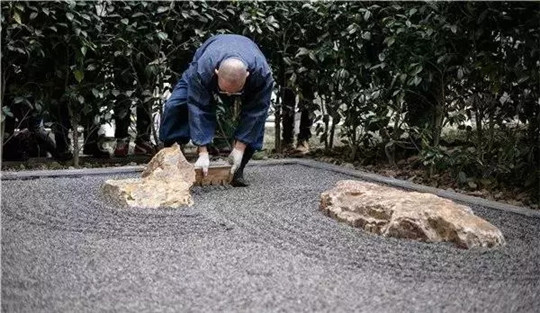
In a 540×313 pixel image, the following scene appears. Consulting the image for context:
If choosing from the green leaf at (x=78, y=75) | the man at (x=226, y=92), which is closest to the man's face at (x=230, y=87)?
the man at (x=226, y=92)

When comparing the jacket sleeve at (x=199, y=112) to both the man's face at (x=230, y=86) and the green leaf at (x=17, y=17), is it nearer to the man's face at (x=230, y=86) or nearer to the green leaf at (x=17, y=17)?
the man's face at (x=230, y=86)

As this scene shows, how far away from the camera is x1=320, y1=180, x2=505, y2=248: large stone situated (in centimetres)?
247

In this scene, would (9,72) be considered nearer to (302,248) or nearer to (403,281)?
(302,248)

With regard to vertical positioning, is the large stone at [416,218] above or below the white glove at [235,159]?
below

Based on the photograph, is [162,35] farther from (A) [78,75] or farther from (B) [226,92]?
(B) [226,92]

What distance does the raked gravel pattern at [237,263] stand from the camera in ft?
5.99

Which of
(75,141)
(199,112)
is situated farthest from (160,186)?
(75,141)

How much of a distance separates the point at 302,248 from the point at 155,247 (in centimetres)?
56

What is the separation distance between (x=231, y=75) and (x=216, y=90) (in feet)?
1.10

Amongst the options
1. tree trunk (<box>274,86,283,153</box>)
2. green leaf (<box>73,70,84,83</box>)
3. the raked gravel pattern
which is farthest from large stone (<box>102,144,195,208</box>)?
tree trunk (<box>274,86,283,153</box>)

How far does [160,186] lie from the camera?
306 cm

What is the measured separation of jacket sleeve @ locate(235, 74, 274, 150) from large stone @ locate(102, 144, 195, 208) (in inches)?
15.5

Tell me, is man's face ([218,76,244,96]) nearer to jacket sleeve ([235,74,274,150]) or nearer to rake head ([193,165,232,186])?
jacket sleeve ([235,74,274,150])

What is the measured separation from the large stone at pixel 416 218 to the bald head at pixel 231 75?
796 millimetres
